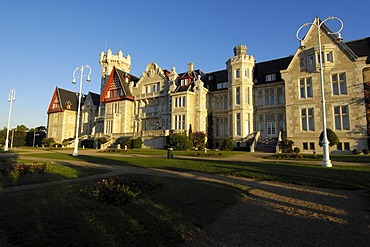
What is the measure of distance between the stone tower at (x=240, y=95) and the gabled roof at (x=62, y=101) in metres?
43.8

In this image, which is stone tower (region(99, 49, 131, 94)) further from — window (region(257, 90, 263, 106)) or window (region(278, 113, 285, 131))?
window (region(278, 113, 285, 131))

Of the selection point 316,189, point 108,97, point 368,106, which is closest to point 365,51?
point 368,106

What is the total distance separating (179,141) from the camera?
107 ft

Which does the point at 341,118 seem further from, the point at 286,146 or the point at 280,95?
the point at 280,95

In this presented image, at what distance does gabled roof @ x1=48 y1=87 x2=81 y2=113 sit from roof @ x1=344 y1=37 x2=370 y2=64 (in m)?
60.6

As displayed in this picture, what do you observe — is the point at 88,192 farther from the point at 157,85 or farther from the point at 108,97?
the point at 108,97

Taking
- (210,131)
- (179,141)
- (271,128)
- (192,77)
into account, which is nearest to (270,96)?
(271,128)

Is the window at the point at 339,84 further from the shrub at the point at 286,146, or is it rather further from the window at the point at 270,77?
the window at the point at 270,77

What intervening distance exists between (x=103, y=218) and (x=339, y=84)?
32230 millimetres

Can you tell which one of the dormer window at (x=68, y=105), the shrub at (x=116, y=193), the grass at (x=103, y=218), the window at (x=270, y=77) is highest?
the window at (x=270, y=77)

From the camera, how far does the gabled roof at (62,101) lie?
57.6 meters

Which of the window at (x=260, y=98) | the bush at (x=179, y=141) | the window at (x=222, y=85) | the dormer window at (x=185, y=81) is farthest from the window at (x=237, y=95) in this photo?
the bush at (x=179, y=141)

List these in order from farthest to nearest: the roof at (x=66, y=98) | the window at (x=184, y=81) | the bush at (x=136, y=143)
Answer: the roof at (x=66, y=98), the window at (x=184, y=81), the bush at (x=136, y=143)

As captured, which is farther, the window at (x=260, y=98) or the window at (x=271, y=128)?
the window at (x=260, y=98)
